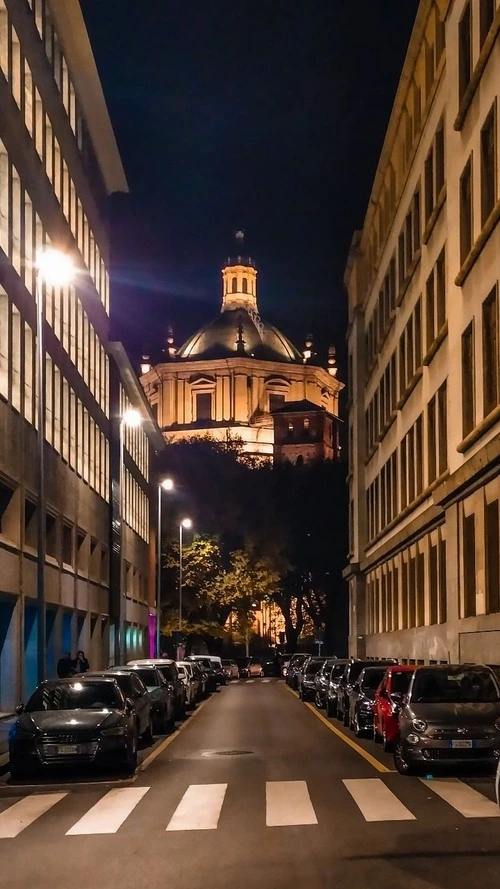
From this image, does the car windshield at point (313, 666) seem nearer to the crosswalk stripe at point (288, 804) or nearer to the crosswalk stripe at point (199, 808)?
the crosswalk stripe at point (288, 804)

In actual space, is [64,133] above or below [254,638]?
above

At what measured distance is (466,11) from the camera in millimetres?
32750

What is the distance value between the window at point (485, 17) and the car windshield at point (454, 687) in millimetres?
17321

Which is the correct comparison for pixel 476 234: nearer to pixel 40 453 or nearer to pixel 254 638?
pixel 40 453

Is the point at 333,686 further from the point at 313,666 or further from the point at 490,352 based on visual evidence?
the point at 313,666

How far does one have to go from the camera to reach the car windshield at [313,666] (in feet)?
148

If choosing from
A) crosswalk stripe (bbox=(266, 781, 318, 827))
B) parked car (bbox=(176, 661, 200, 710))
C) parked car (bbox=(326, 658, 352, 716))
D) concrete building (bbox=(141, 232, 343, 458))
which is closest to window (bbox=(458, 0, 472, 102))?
parked car (bbox=(326, 658, 352, 716))

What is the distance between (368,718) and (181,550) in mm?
52607

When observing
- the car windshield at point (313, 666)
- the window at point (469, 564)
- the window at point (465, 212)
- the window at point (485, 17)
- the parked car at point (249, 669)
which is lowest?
the parked car at point (249, 669)

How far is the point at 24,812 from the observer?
14.7 meters

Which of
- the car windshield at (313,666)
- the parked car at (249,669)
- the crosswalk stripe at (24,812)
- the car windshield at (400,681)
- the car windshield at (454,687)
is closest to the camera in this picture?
the crosswalk stripe at (24,812)

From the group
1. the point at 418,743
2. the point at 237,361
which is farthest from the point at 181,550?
the point at 237,361

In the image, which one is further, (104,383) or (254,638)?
(254,638)

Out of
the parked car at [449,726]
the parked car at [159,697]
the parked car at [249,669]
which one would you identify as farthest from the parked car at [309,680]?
the parked car at [249,669]
